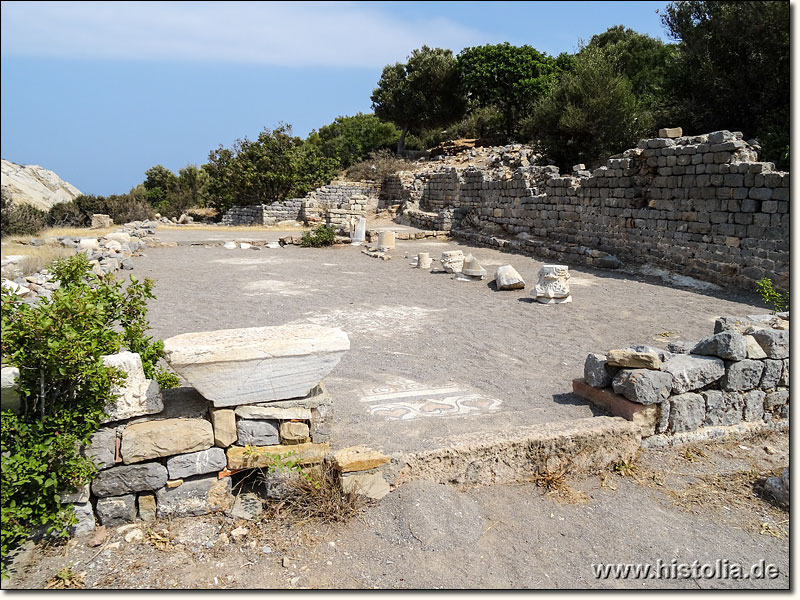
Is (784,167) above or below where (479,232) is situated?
above

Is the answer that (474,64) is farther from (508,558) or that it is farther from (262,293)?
(508,558)

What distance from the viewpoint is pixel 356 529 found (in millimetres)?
3430

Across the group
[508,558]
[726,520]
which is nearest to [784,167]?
[726,520]

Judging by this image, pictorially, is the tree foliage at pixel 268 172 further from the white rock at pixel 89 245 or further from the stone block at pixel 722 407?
the stone block at pixel 722 407

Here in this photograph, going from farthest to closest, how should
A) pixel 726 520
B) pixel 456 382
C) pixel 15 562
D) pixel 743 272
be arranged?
pixel 743 272 < pixel 456 382 < pixel 726 520 < pixel 15 562

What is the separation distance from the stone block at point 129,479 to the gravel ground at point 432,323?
117 cm

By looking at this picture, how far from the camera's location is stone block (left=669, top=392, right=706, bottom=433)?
4613mm

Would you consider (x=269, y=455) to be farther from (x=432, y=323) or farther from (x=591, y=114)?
(x=591, y=114)

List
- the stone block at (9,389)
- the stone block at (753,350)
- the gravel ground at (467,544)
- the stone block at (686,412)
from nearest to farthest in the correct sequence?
1. the stone block at (9,389)
2. the gravel ground at (467,544)
3. the stone block at (686,412)
4. the stone block at (753,350)

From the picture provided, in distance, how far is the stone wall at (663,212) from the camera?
10.2 metres

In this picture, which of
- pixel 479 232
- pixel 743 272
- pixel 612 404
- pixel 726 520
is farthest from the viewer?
pixel 479 232

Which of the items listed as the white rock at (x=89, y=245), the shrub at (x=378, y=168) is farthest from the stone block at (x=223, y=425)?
the shrub at (x=378, y=168)

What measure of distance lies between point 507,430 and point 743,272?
27.4 ft

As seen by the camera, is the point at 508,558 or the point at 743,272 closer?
the point at 508,558
